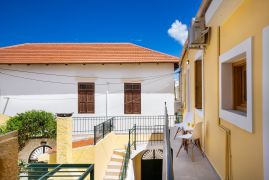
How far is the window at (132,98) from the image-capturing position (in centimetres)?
1584

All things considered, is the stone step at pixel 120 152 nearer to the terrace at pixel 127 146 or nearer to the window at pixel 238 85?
the terrace at pixel 127 146

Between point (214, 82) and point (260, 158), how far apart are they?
2.48 metres

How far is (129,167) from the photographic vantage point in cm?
1084

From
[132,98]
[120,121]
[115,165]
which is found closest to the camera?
[115,165]

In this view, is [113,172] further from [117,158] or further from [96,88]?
[96,88]

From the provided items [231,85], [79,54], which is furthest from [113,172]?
[79,54]

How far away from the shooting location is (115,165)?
1154cm

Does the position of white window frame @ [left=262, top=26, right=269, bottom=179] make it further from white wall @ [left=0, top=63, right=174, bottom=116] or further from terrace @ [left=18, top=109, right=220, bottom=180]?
white wall @ [left=0, top=63, right=174, bottom=116]

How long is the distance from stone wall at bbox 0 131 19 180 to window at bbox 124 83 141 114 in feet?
42.6

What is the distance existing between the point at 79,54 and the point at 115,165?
27.8 feet

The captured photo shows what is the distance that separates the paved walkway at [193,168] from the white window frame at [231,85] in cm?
122

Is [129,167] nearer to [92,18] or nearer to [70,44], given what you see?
[70,44]

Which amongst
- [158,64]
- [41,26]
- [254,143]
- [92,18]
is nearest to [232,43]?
[254,143]

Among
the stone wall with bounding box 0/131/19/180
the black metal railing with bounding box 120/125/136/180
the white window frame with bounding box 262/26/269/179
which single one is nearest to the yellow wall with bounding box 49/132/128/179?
the black metal railing with bounding box 120/125/136/180
